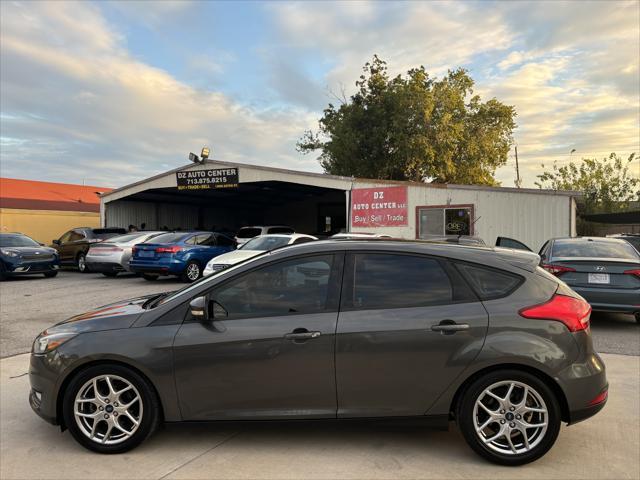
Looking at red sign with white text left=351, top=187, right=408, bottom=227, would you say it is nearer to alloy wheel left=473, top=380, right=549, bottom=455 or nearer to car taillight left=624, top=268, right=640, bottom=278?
car taillight left=624, top=268, right=640, bottom=278

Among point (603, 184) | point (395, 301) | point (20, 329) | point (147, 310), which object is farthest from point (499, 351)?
point (603, 184)

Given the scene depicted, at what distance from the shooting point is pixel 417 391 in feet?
10.8

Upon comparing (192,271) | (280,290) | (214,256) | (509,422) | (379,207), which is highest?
(379,207)

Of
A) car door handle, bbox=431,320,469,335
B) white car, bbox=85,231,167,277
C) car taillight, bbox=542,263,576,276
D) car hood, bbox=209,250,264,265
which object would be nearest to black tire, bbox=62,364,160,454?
car door handle, bbox=431,320,469,335

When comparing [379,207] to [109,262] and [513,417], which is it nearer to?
[109,262]

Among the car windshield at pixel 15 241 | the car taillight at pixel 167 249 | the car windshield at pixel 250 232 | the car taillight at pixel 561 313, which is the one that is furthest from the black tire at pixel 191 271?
the car taillight at pixel 561 313

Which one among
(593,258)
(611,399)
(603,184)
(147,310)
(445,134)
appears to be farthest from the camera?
(603,184)

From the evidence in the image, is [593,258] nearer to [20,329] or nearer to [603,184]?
[20,329]

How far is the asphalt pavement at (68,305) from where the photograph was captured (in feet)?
22.5

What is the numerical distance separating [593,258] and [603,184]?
41.4 meters

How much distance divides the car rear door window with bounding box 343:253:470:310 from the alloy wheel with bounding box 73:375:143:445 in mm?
1707

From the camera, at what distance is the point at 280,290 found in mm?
3479

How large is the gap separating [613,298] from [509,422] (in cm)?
516

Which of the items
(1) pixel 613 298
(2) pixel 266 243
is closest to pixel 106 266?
(2) pixel 266 243
